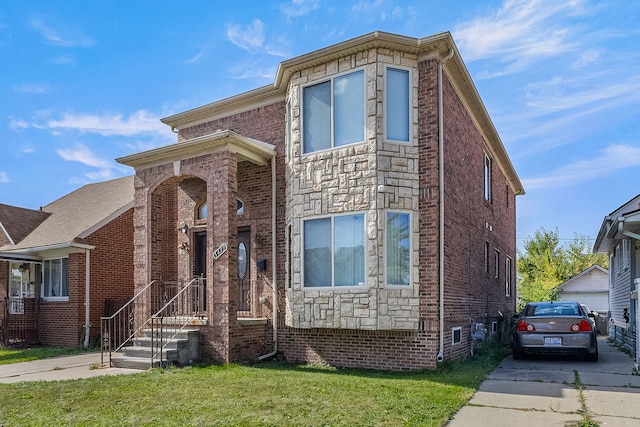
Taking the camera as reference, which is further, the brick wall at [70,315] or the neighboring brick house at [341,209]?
the brick wall at [70,315]

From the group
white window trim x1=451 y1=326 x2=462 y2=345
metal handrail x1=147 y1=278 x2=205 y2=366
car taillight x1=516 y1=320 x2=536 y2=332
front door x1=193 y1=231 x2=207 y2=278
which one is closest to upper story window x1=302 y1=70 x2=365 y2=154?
metal handrail x1=147 y1=278 x2=205 y2=366

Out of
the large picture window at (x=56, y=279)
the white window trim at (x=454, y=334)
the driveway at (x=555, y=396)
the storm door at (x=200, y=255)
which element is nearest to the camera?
the driveway at (x=555, y=396)

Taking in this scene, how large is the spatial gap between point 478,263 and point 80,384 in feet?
31.0

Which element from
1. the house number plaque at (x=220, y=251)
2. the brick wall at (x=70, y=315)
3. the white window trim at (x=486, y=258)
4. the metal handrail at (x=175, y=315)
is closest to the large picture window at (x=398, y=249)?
the house number plaque at (x=220, y=251)

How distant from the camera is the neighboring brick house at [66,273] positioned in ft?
47.9

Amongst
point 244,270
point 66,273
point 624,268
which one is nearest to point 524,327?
point 624,268

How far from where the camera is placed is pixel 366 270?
925 cm

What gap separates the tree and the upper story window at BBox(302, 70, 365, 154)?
32375 mm

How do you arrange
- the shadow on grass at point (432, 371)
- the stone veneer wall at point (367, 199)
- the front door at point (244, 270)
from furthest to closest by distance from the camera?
the front door at point (244, 270), the stone veneer wall at point (367, 199), the shadow on grass at point (432, 371)

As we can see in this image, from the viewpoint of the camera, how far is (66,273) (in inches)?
599

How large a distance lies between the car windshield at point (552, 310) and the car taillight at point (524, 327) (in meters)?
0.47

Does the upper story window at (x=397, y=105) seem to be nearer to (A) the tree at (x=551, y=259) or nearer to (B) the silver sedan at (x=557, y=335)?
(B) the silver sedan at (x=557, y=335)

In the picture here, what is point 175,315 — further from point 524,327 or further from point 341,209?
point 524,327

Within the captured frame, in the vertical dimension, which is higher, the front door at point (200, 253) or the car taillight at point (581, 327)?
the front door at point (200, 253)
